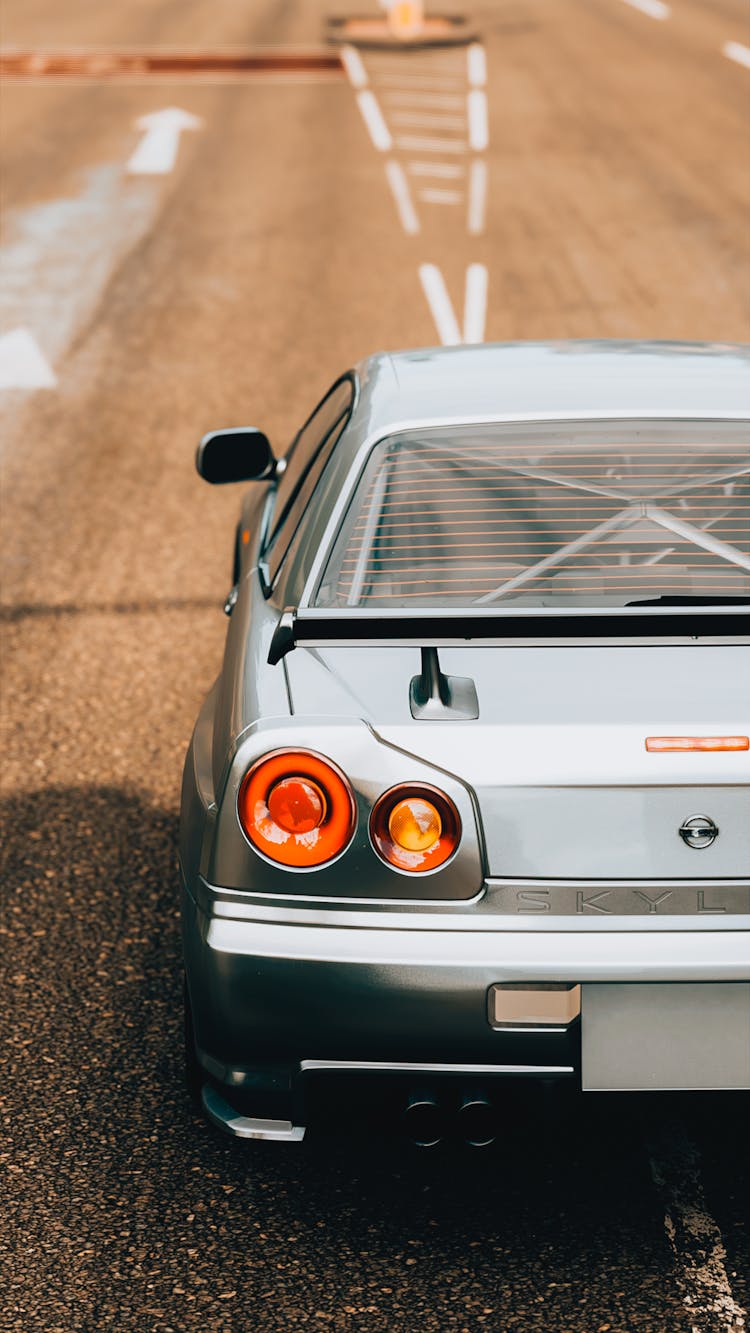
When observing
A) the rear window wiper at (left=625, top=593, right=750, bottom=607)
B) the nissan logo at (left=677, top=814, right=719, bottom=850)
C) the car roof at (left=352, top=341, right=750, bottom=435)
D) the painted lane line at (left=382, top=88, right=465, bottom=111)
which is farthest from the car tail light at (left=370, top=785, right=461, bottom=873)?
the painted lane line at (left=382, top=88, right=465, bottom=111)

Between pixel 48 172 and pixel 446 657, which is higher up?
pixel 446 657

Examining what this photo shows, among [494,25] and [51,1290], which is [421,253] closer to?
[51,1290]

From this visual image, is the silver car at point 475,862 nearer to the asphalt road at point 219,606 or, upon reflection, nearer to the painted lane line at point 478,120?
the asphalt road at point 219,606

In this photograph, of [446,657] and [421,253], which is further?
[421,253]

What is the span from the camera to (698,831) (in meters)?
2.84

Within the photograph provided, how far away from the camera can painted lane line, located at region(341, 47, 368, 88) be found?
1024 inches

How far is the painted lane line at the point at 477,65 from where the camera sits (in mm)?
25472

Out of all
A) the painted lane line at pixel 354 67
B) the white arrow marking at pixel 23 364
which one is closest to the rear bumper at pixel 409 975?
the white arrow marking at pixel 23 364

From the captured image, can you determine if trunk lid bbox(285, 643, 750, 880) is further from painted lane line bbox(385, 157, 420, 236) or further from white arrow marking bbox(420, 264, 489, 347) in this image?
painted lane line bbox(385, 157, 420, 236)

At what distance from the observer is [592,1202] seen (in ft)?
10.8

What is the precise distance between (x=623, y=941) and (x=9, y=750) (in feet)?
11.3

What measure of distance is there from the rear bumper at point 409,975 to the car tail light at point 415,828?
94 millimetres

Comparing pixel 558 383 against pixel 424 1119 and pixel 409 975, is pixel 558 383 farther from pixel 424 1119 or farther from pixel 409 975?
pixel 424 1119

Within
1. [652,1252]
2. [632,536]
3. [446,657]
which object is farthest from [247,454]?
[652,1252]
